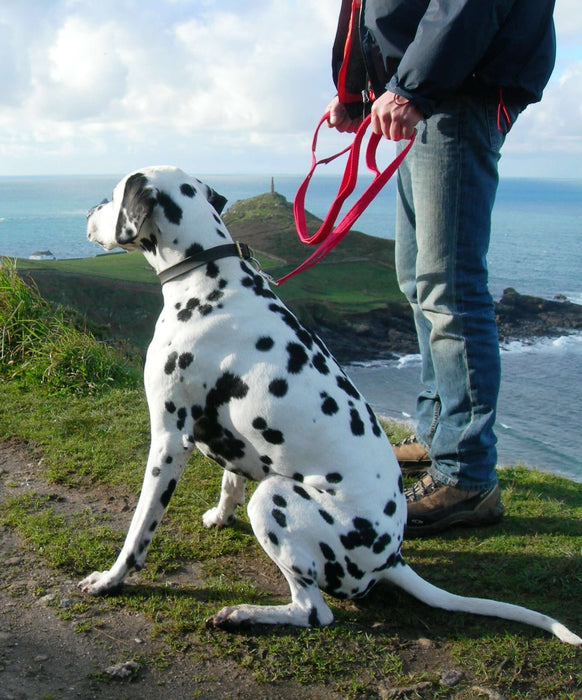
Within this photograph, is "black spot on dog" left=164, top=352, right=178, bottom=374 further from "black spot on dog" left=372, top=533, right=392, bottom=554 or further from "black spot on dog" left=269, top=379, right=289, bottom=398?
"black spot on dog" left=372, top=533, right=392, bottom=554

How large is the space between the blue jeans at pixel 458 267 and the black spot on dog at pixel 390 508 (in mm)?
1025

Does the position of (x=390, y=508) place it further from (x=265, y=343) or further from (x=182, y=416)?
(x=182, y=416)

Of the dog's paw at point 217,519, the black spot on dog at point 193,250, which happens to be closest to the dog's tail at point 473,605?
the dog's paw at point 217,519

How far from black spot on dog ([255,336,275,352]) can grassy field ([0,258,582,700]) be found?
51.2 inches

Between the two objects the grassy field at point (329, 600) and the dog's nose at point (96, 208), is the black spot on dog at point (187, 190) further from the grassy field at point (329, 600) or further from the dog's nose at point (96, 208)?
the grassy field at point (329, 600)

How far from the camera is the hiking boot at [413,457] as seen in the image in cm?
485

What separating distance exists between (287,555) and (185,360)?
1056 mm

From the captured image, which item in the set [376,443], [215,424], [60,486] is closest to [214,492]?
[60,486]

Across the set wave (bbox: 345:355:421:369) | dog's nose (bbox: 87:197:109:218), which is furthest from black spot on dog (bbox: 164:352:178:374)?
wave (bbox: 345:355:421:369)

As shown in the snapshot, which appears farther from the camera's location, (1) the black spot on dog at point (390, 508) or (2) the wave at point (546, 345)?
(2) the wave at point (546, 345)

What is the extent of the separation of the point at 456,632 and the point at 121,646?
1.57 meters

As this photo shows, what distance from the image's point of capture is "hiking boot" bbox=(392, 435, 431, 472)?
4.85 metres

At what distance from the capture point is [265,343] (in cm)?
321

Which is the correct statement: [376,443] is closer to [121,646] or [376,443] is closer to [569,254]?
[121,646]
